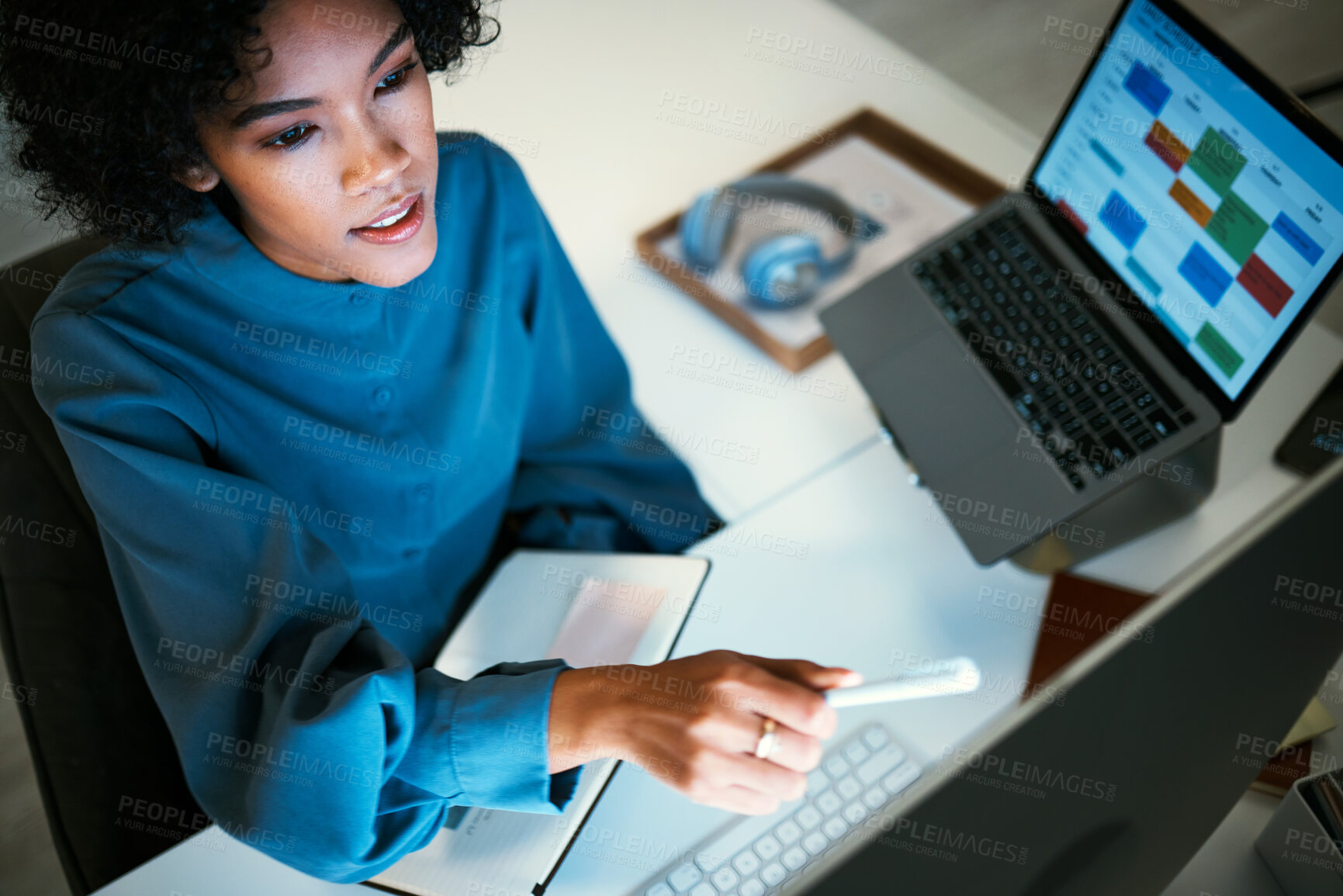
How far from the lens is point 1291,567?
491mm

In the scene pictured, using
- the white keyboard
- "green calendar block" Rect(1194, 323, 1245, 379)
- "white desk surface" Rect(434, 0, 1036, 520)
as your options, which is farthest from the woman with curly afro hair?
"green calendar block" Rect(1194, 323, 1245, 379)

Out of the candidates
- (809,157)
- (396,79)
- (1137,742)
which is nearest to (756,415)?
(809,157)

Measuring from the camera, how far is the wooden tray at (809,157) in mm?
1156

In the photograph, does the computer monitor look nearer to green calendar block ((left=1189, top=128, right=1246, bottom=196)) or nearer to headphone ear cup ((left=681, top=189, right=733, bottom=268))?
green calendar block ((left=1189, top=128, right=1246, bottom=196))

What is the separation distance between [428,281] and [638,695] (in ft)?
1.66

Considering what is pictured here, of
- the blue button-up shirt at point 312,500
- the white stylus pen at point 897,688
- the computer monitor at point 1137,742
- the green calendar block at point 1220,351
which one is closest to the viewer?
the computer monitor at point 1137,742

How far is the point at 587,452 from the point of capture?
45.9 inches

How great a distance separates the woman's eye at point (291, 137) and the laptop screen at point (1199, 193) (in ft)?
2.54

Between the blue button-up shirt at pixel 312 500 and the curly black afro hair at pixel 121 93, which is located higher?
the curly black afro hair at pixel 121 93

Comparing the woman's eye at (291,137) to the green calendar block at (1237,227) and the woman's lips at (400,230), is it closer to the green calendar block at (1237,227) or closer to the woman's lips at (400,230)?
the woman's lips at (400,230)

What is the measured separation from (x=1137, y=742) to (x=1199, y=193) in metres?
0.61

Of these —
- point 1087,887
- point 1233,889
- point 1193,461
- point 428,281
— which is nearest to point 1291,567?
point 1087,887

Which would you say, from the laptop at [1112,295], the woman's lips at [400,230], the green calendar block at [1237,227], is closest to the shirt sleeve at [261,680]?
the woman's lips at [400,230]

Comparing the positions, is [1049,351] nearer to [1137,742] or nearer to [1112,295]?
[1112,295]
